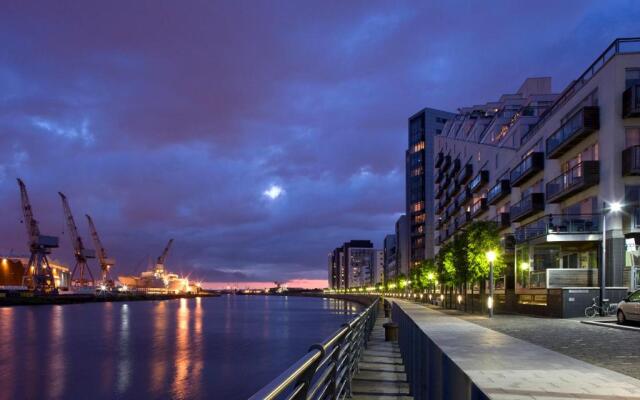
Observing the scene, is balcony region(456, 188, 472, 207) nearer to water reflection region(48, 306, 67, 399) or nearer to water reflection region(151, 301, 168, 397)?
water reflection region(151, 301, 168, 397)

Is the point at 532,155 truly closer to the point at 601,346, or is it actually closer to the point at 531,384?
the point at 601,346

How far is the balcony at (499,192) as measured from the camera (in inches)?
2494

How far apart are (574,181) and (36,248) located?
579ft

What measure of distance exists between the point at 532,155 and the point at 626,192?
14322 millimetres

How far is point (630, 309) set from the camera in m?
28.2

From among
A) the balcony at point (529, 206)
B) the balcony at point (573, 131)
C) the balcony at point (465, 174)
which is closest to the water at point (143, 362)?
the balcony at point (529, 206)

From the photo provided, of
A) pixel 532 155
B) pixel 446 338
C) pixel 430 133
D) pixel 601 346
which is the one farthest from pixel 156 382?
pixel 430 133

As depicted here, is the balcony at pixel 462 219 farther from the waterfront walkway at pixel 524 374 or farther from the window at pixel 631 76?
the waterfront walkway at pixel 524 374

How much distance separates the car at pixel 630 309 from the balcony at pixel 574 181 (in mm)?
13620

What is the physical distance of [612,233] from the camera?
39.1 meters

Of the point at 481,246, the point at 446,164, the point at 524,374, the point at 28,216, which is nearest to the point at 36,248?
the point at 28,216

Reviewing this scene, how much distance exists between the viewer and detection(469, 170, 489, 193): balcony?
74594 mm

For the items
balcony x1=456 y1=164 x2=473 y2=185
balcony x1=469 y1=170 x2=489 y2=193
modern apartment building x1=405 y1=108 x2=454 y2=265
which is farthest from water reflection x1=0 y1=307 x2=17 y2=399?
modern apartment building x1=405 y1=108 x2=454 y2=265

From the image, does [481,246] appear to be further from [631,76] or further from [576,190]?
[631,76]
